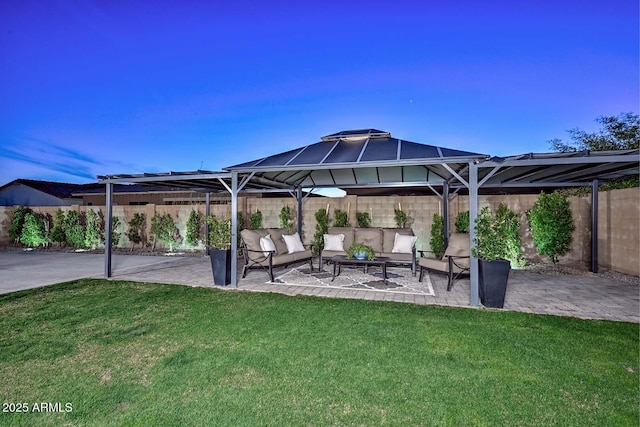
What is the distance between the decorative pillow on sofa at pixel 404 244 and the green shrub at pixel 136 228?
32.8ft

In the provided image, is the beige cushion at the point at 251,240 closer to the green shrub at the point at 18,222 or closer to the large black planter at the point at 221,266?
the large black planter at the point at 221,266

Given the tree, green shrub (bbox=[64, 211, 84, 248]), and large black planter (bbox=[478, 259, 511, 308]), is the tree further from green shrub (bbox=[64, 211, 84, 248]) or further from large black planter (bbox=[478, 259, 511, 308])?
green shrub (bbox=[64, 211, 84, 248])

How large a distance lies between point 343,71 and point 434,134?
568 cm

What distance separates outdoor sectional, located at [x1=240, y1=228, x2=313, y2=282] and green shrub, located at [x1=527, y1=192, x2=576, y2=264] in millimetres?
6057

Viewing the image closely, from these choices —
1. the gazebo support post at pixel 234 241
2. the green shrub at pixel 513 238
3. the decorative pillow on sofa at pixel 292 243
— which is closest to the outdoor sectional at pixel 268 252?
the decorative pillow on sofa at pixel 292 243

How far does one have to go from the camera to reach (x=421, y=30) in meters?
8.14

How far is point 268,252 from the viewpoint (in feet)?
21.0

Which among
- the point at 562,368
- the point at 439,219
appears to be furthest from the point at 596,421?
the point at 439,219

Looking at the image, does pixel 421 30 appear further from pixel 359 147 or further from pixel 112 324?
pixel 112 324

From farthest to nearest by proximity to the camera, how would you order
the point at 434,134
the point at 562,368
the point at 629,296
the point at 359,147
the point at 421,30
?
the point at 434,134, the point at 421,30, the point at 359,147, the point at 629,296, the point at 562,368

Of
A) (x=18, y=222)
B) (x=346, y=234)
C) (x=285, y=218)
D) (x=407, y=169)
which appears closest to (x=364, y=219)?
(x=346, y=234)

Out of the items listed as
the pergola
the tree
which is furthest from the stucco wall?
the tree

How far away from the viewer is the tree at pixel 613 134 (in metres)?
10.1

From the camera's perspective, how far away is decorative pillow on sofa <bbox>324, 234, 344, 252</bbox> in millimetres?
7766
